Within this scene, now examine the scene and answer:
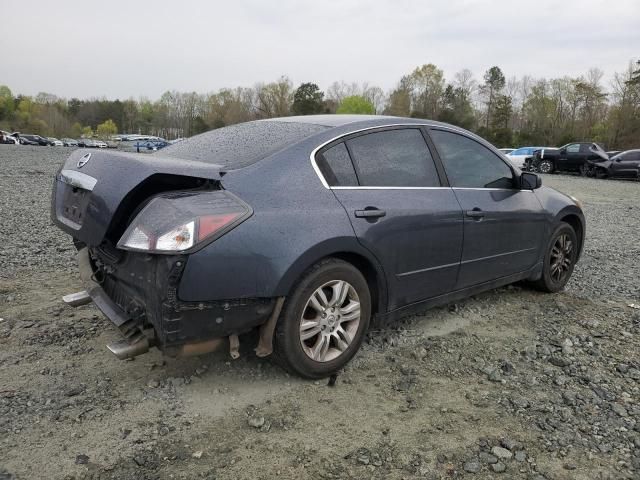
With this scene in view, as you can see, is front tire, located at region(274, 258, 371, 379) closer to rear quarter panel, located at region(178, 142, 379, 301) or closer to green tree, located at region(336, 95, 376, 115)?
rear quarter panel, located at region(178, 142, 379, 301)

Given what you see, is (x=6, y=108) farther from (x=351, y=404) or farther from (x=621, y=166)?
(x=351, y=404)

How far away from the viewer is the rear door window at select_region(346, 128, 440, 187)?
126 inches

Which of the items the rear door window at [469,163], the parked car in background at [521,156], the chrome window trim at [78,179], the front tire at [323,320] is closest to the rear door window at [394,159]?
the rear door window at [469,163]

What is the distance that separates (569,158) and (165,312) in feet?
86.8

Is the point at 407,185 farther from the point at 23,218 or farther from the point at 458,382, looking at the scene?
the point at 23,218

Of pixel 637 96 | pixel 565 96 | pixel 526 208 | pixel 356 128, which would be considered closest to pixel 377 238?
pixel 356 128

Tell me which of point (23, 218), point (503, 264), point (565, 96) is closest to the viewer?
point (503, 264)

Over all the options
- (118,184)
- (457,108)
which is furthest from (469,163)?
(457,108)

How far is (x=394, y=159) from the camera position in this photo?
3.41 m

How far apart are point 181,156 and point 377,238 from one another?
4.54 feet

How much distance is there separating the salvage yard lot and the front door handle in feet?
2.82

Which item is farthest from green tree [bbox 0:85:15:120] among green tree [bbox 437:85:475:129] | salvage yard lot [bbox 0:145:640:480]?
salvage yard lot [bbox 0:145:640:480]

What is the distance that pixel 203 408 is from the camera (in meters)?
2.69

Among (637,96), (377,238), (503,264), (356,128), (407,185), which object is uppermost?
(637,96)
